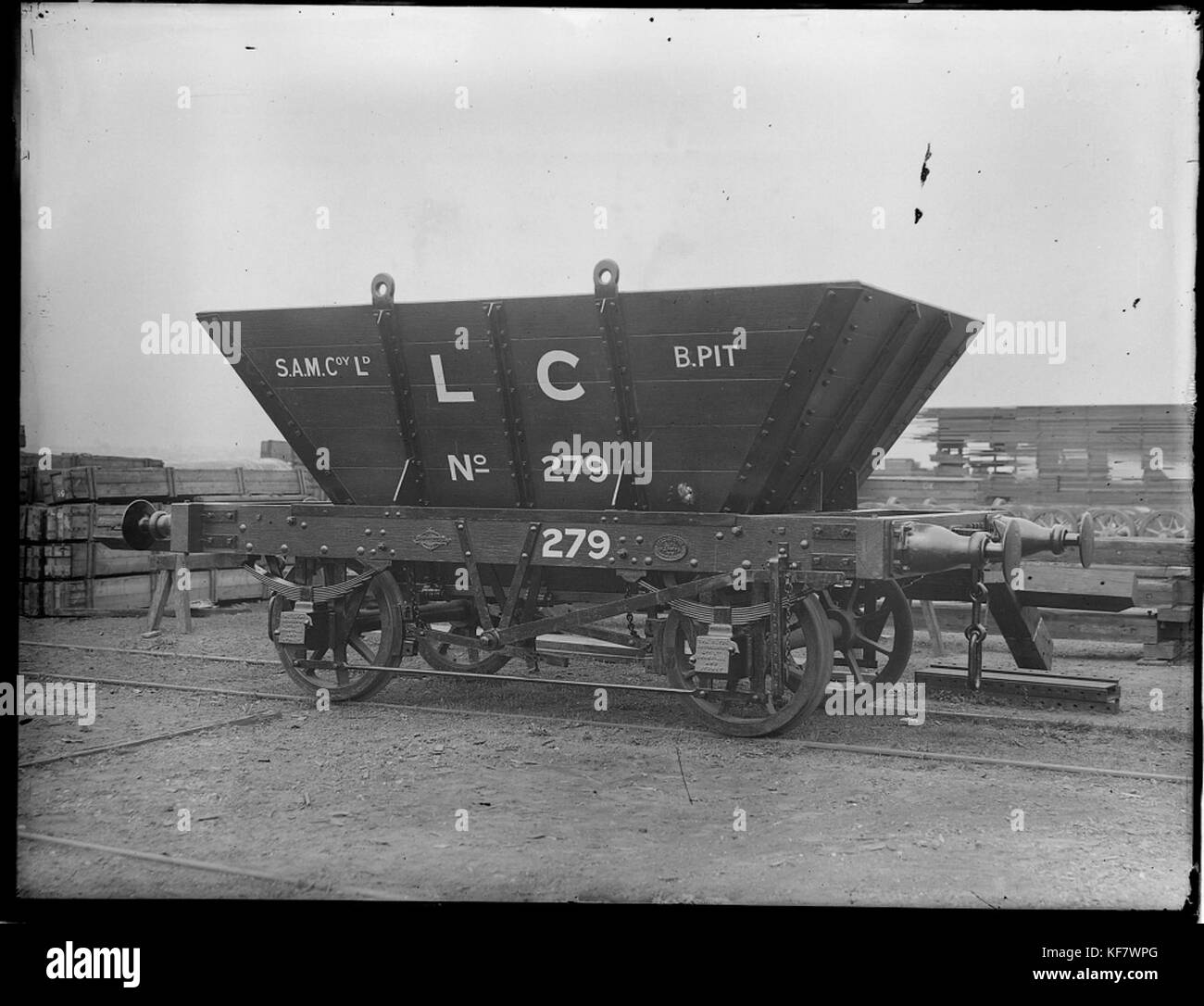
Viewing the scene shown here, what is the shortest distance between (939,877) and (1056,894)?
1.43 feet

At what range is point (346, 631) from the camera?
25.4 feet

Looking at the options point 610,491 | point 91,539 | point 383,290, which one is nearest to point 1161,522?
point 610,491

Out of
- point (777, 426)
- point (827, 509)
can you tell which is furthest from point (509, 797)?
point (827, 509)

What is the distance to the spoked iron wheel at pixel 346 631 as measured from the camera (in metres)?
7.62

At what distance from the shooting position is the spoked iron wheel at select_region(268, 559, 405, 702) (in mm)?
7621

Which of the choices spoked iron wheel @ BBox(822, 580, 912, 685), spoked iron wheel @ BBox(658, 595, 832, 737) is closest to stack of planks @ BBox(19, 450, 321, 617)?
spoked iron wheel @ BBox(658, 595, 832, 737)

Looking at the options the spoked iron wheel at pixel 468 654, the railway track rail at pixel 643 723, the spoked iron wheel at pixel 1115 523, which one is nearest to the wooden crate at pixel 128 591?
the railway track rail at pixel 643 723

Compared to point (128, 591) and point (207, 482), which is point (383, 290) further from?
point (128, 591)

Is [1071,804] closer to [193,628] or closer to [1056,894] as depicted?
[1056,894]

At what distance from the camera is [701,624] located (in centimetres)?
675

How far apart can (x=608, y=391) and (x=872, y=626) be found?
2773mm

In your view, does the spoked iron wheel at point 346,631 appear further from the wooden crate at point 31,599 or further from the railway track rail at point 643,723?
the wooden crate at point 31,599

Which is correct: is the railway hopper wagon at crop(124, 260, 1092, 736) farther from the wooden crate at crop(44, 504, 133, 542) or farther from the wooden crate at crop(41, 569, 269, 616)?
the wooden crate at crop(41, 569, 269, 616)
